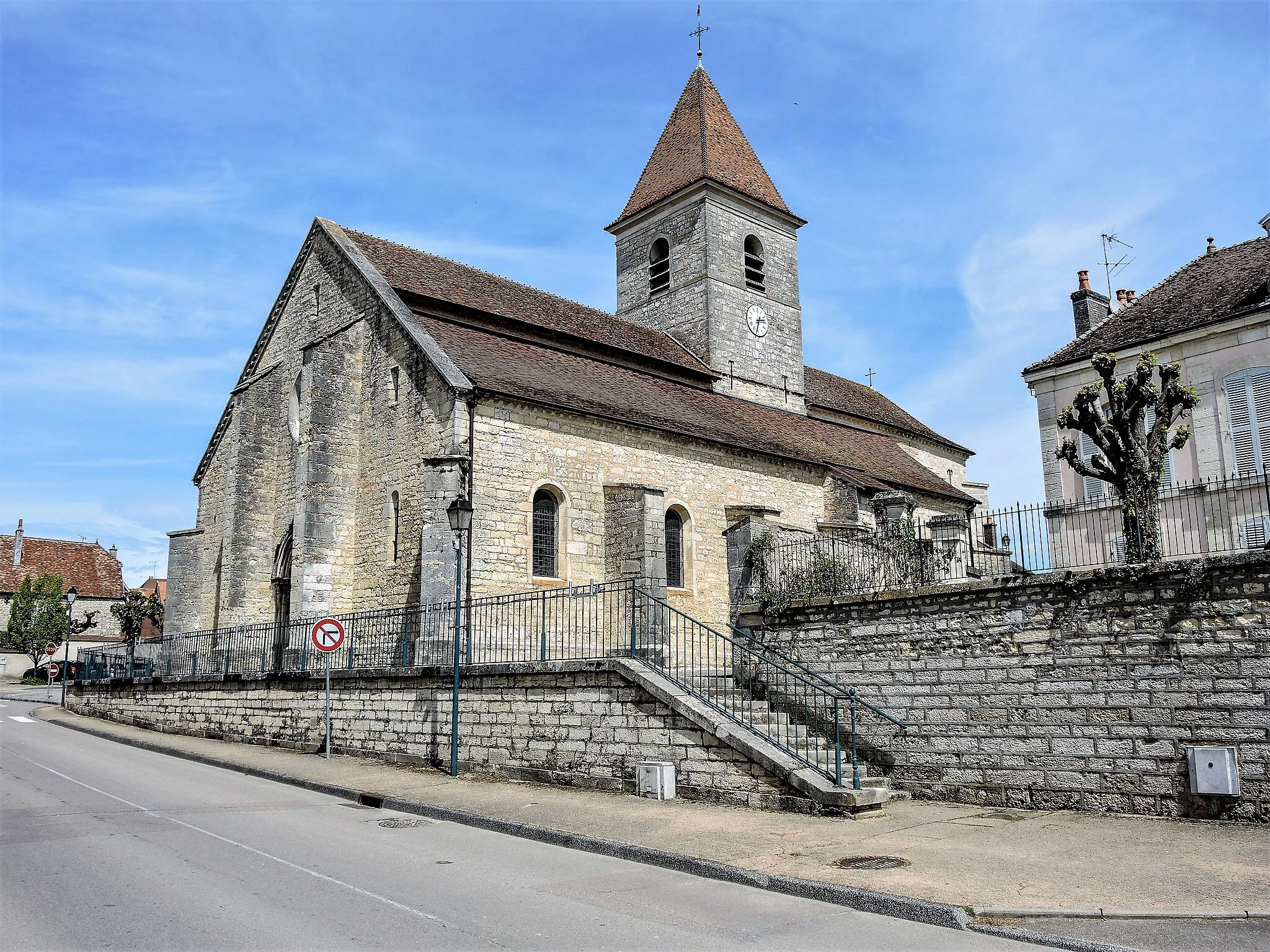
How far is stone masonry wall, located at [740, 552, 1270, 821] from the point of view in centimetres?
921

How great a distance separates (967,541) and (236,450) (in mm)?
18043

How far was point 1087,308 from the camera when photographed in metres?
23.7

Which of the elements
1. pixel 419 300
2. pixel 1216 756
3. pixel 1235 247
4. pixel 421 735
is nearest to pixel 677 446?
pixel 419 300

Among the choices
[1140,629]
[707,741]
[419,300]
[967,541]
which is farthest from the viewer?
[419,300]

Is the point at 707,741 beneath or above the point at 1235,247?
beneath

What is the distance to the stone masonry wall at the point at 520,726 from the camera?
1122 cm

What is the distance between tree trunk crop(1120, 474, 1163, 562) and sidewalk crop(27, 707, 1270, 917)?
287cm

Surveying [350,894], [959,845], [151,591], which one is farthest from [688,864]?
[151,591]

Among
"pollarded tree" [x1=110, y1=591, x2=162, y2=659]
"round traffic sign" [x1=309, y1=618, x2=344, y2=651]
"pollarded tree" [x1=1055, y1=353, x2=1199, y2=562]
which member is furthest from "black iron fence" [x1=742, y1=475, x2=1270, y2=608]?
"pollarded tree" [x1=110, y1=591, x2=162, y2=659]

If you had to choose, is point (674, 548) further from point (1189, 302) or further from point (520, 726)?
point (1189, 302)

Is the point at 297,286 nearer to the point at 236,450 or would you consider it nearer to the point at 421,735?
the point at 236,450

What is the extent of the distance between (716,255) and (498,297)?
30.3ft

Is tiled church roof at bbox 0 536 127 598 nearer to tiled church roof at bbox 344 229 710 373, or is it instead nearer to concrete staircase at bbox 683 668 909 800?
tiled church roof at bbox 344 229 710 373

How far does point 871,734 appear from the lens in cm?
1184
